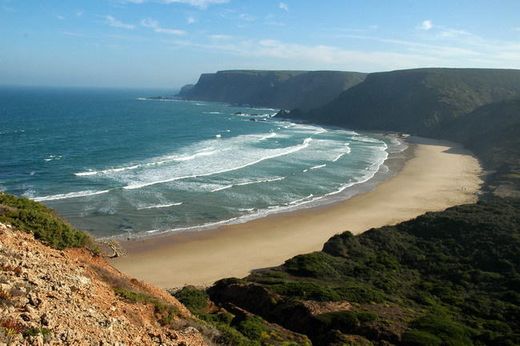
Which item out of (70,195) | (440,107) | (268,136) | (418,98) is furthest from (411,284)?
(418,98)

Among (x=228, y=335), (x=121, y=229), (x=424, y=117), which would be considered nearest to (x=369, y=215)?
(x=121, y=229)

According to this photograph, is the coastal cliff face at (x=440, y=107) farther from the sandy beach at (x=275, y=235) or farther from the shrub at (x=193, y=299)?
the shrub at (x=193, y=299)

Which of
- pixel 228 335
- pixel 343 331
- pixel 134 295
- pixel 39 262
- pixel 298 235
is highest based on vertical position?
pixel 39 262

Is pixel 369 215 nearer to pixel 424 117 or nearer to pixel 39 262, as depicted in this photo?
pixel 39 262

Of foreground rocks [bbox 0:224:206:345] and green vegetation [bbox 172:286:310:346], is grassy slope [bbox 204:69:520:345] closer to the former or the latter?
green vegetation [bbox 172:286:310:346]

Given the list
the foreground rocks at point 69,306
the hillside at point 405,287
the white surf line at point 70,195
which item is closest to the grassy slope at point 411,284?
the hillside at point 405,287

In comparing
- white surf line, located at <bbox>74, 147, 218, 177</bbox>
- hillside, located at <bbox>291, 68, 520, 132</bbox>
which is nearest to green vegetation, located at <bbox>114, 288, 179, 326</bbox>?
white surf line, located at <bbox>74, 147, 218, 177</bbox>

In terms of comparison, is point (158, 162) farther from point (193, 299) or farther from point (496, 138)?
point (496, 138)
